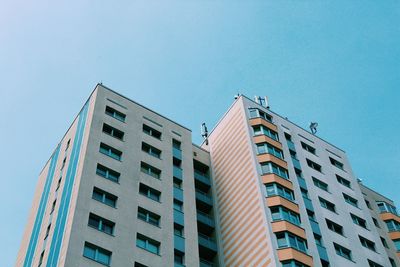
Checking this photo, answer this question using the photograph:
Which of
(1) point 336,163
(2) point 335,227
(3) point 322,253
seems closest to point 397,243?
(1) point 336,163

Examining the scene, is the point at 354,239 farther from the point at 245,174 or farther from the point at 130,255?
the point at 130,255

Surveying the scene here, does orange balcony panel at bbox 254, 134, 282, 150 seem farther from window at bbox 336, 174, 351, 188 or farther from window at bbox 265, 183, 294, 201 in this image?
window at bbox 336, 174, 351, 188

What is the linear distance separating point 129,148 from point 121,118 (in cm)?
492

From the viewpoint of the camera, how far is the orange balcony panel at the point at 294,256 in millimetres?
48781

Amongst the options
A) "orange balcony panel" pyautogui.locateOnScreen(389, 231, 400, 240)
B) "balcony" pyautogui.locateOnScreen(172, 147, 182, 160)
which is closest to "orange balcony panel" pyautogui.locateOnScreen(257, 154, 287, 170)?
"balcony" pyautogui.locateOnScreen(172, 147, 182, 160)

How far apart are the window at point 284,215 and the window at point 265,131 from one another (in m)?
11.3

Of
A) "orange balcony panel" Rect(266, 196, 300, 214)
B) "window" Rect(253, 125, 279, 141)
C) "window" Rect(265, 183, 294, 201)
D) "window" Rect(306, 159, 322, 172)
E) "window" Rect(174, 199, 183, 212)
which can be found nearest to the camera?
"orange balcony panel" Rect(266, 196, 300, 214)

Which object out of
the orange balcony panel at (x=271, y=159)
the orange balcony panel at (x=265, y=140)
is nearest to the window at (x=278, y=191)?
the orange balcony panel at (x=271, y=159)

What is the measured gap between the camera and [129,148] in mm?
57250

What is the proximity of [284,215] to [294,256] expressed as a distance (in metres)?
5.13

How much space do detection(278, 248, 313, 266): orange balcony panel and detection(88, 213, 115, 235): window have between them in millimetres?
14050

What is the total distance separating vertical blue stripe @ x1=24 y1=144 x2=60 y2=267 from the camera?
5196 cm

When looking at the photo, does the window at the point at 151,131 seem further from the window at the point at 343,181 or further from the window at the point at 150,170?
the window at the point at 343,181

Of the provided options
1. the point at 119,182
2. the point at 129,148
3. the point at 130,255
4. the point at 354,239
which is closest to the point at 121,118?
the point at 129,148
